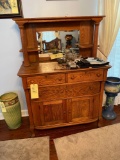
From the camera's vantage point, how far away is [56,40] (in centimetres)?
182

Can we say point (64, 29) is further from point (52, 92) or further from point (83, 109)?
point (83, 109)

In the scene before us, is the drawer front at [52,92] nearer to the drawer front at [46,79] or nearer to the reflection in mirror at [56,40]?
the drawer front at [46,79]

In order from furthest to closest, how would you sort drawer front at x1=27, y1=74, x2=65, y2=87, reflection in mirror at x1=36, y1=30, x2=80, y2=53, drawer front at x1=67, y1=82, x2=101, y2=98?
reflection in mirror at x1=36, y1=30, x2=80, y2=53
drawer front at x1=67, y1=82, x2=101, y2=98
drawer front at x1=27, y1=74, x2=65, y2=87

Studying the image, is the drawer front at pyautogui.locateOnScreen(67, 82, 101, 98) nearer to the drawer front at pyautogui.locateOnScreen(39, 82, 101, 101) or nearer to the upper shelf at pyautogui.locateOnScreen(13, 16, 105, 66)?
the drawer front at pyautogui.locateOnScreen(39, 82, 101, 101)

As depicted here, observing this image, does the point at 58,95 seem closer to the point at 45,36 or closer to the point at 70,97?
the point at 70,97

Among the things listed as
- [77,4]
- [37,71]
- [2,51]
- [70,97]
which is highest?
[77,4]

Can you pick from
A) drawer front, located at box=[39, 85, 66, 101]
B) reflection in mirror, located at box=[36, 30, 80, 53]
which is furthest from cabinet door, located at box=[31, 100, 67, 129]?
reflection in mirror, located at box=[36, 30, 80, 53]

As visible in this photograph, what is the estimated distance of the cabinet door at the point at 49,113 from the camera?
1.67 meters

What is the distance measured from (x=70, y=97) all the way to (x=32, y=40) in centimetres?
91

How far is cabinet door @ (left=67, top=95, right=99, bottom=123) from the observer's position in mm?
1724

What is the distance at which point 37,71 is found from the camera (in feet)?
5.01

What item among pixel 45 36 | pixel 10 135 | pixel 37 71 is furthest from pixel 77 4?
pixel 10 135

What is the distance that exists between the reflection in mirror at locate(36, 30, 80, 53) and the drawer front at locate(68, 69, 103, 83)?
503mm

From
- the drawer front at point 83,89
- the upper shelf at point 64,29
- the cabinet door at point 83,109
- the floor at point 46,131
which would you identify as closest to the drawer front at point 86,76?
the drawer front at point 83,89
